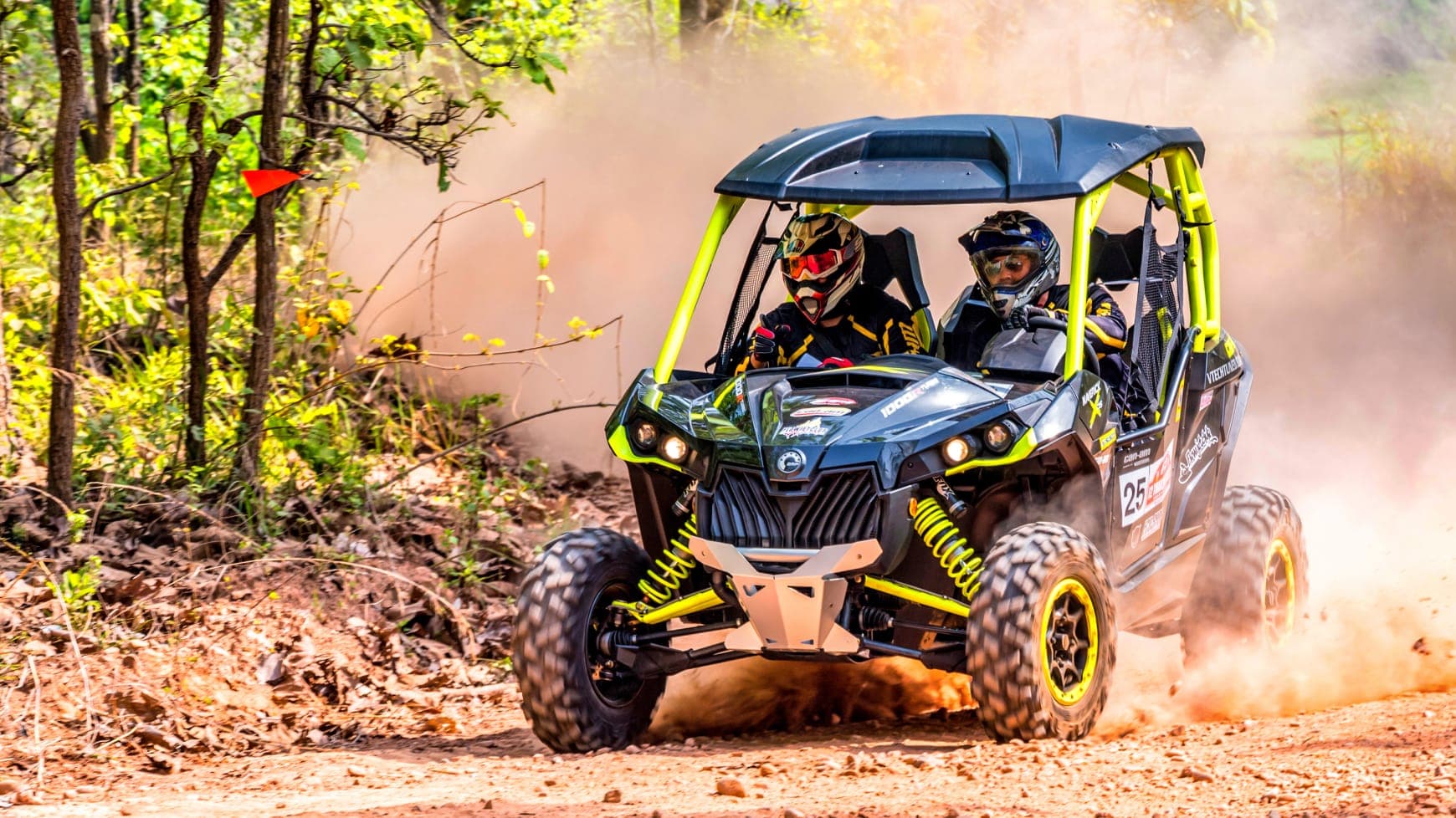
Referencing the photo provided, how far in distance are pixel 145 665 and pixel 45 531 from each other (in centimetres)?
116

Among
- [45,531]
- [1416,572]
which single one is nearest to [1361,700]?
[1416,572]

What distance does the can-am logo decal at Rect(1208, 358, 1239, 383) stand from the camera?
722 cm

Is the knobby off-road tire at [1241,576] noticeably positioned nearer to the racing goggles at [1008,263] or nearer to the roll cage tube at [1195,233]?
the roll cage tube at [1195,233]

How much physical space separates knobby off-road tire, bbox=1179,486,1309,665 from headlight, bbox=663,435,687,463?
267 cm

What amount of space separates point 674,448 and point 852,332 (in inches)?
55.4

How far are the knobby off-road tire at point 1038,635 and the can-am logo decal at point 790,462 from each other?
69 cm

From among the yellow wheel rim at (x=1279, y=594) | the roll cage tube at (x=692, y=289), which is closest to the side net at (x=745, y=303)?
the roll cage tube at (x=692, y=289)

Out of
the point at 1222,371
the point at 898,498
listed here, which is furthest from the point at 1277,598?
the point at 898,498

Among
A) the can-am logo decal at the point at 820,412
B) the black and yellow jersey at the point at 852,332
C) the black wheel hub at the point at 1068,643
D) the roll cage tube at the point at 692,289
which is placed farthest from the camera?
the black and yellow jersey at the point at 852,332

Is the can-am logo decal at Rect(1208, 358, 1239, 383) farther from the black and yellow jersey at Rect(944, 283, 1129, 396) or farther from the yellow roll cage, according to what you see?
the black and yellow jersey at Rect(944, 283, 1129, 396)

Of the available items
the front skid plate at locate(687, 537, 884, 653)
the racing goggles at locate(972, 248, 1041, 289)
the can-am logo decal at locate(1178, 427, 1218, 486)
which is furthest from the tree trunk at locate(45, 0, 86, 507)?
the can-am logo decal at locate(1178, 427, 1218, 486)

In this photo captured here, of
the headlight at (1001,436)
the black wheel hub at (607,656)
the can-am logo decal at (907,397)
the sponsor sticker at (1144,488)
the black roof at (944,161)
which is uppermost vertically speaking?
the black roof at (944,161)

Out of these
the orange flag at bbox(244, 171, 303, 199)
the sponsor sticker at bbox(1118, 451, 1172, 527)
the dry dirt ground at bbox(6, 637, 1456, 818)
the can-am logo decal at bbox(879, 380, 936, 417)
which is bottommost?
the dry dirt ground at bbox(6, 637, 1456, 818)

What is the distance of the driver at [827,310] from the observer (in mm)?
6836
